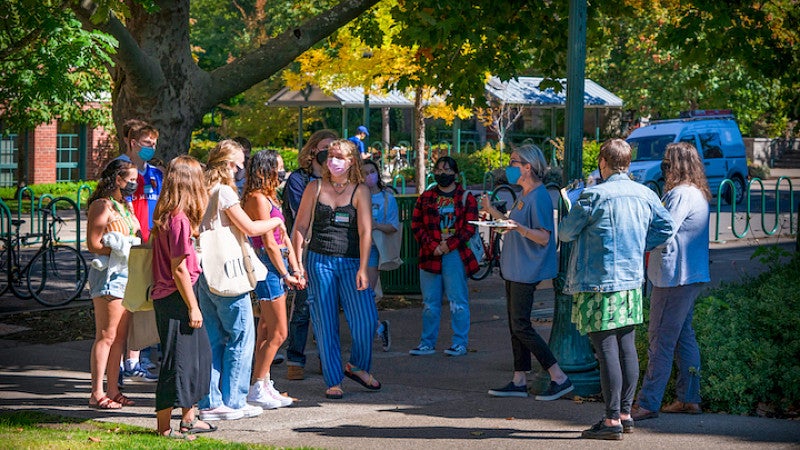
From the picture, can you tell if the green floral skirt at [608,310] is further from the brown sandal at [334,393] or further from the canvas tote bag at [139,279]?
the canvas tote bag at [139,279]

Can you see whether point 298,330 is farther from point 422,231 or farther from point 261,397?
point 422,231

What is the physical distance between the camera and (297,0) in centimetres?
2384

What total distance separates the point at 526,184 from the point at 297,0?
15.9 m

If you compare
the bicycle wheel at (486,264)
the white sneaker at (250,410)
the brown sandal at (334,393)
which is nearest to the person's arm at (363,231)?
the brown sandal at (334,393)

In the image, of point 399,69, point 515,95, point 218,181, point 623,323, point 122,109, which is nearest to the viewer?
point 623,323

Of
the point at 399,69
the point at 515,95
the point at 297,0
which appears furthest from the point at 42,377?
the point at 515,95

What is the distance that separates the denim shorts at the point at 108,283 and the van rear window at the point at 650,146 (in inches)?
847

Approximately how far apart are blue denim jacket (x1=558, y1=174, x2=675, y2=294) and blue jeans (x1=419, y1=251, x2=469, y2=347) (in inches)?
128

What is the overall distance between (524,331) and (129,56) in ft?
16.4

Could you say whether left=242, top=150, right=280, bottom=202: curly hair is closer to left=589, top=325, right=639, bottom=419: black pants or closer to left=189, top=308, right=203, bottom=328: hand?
left=189, top=308, right=203, bottom=328: hand

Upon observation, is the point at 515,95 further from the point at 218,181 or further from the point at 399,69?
the point at 218,181

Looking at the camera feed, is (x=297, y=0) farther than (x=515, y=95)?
No

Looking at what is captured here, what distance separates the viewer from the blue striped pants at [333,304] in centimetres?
883

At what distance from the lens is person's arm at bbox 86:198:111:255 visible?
848 centimetres
